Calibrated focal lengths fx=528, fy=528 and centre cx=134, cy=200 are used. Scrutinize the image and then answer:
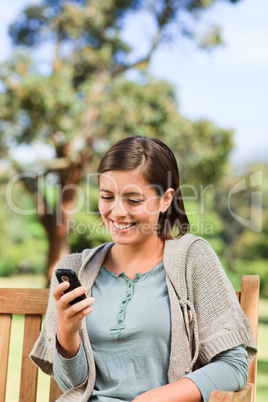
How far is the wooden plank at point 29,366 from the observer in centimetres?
218

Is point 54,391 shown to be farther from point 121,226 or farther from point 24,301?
point 121,226

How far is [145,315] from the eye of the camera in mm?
1848

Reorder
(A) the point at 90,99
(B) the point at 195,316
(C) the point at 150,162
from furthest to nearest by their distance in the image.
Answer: (A) the point at 90,99
(C) the point at 150,162
(B) the point at 195,316

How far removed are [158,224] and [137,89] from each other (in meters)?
9.67

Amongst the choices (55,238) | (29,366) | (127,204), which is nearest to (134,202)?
(127,204)

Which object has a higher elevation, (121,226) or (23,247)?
(121,226)

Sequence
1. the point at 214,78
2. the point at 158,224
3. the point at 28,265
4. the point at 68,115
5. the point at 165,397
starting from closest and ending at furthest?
the point at 165,397
the point at 158,224
the point at 68,115
the point at 28,265
the point at 214,78

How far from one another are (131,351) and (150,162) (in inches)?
26.8

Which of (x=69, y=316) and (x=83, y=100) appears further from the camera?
(x=83, y=100)

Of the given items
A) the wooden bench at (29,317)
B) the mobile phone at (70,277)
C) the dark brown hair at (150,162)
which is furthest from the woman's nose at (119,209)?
the wooden bench at (29,317)

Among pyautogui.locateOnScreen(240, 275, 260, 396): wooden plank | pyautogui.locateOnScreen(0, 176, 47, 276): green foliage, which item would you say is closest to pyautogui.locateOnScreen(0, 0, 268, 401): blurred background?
pyautogui.locateOnScreen(0, 176, 47, 276): green foliage

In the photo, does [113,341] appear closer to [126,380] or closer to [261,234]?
[126,380]

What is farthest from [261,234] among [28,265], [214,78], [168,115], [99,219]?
[99,219]

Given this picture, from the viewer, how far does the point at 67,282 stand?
1665mm
